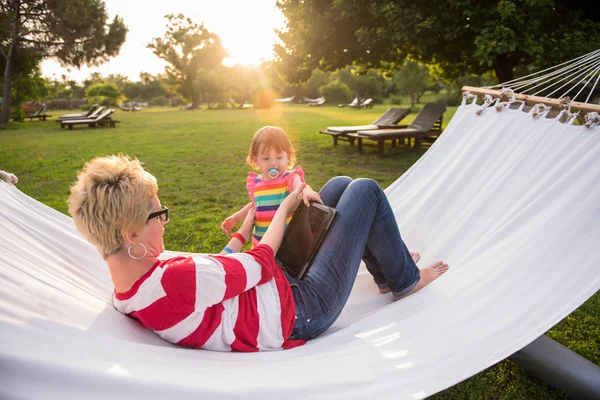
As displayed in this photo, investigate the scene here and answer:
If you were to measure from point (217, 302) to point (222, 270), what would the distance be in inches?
3.9

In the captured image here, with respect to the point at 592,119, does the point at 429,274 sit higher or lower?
lower

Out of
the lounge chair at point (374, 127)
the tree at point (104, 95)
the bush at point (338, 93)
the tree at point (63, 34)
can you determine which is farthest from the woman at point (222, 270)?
the tree at point (104, 95)

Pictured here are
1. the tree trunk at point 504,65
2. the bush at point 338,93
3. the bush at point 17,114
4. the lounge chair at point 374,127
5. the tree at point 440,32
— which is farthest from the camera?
the bush at point 338,93

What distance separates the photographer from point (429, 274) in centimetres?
188

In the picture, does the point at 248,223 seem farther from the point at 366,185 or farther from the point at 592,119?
the point at 592,119

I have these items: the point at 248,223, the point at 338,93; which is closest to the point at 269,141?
the point at 248,223

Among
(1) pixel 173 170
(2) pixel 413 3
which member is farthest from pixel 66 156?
(2) pixel 413 3

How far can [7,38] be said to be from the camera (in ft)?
21.3

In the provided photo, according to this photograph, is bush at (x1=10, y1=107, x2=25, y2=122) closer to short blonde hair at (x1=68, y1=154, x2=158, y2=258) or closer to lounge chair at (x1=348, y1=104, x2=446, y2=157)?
lounge chair at (x1=348, y1=104, x2=446, y2=157)

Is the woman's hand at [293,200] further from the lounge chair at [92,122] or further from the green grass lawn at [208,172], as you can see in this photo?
the lounge chair at [92,122]

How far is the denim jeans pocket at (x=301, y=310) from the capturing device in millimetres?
1506

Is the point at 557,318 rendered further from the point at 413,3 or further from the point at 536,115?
the point at 413,3

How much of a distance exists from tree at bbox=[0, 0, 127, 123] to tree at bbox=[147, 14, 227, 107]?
19616 millimetres

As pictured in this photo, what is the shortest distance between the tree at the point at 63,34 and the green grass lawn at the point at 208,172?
2297 mm
